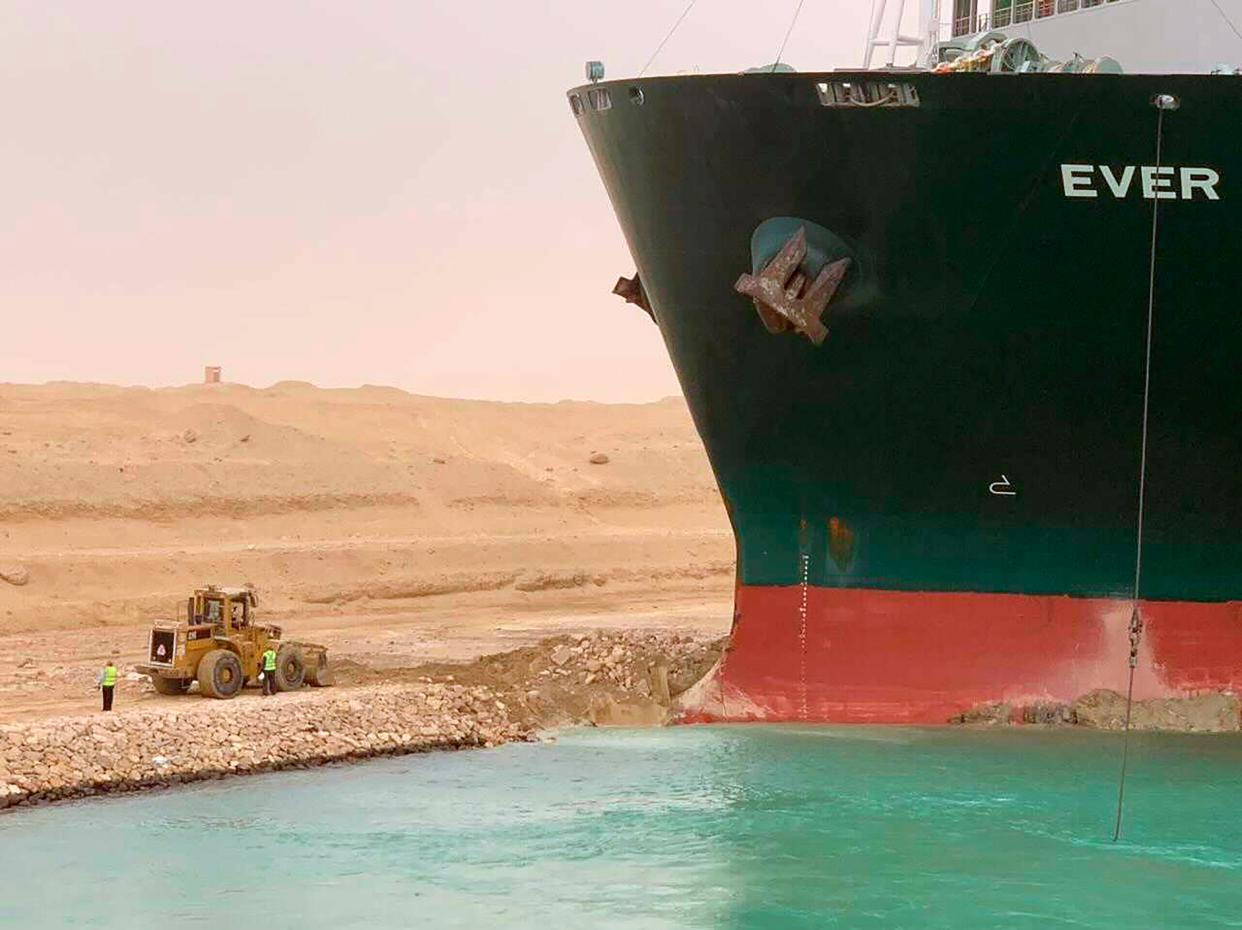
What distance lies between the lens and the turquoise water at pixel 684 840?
568 inches

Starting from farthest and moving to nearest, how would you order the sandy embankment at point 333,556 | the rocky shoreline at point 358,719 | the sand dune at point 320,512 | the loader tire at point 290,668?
the sand dune at point 320,512
the loader tire at point 290,668
the sandy embankment at point 333,556
the rocky shoreline at point 358,719

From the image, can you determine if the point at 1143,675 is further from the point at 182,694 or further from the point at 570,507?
the point at 570,507

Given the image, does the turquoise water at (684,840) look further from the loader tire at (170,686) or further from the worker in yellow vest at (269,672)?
the loader tire at (170,686)

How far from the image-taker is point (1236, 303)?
18234 mm

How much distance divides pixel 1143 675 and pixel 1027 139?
5.22 meters

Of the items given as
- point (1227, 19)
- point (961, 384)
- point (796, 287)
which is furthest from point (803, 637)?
point (1227, 19)

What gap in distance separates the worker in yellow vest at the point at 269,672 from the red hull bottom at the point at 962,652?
561cm

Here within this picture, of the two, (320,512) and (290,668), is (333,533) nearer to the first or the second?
(320,512)

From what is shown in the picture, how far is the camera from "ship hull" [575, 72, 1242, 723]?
59.4ft

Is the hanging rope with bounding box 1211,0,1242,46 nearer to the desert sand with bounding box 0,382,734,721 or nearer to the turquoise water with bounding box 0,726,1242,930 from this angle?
the turquoise water with bounding box 0,726,1242,930

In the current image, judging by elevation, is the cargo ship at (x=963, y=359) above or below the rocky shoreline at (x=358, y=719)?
above

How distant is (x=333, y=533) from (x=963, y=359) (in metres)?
26.7

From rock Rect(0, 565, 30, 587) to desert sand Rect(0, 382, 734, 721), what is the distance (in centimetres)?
4

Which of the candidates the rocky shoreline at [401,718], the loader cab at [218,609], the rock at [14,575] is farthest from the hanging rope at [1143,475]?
the rock at [14,575]
